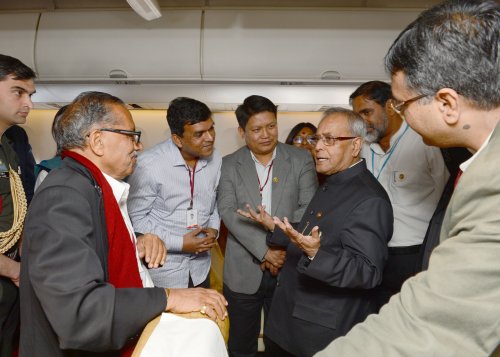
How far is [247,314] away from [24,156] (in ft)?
5.89

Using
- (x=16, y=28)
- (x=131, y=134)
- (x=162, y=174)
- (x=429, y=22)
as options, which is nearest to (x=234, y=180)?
(x=162, y=174)

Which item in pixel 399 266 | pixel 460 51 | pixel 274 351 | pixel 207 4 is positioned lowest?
pixel 274 351

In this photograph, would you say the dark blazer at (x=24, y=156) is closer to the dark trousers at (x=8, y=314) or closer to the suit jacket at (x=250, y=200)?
the dark trousers at (x=8, y=314)

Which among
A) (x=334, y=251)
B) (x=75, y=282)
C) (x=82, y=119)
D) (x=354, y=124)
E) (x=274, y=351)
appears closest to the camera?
(x=75, y=282)

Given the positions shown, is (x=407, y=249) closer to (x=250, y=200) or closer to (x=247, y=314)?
(x=250, y=200)

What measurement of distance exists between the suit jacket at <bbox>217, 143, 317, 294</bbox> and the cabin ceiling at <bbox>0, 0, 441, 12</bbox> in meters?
1.45

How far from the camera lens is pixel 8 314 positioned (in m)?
1.76

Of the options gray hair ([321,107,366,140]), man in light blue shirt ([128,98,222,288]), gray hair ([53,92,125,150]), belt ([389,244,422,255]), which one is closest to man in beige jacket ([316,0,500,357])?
gray hair ([321,107,366,140])

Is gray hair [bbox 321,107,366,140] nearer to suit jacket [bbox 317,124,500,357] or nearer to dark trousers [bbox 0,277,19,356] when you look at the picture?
suit jacket [bbox 317,124,500,357]

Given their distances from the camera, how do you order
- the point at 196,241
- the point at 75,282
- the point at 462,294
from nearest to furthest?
the point at 462,294 < the point at 75,282 < the point at 196,241

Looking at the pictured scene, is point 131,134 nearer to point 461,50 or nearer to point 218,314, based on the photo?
point 218,314

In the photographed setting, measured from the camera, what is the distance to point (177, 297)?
100 centimetres

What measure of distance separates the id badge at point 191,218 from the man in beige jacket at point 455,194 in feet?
5.31

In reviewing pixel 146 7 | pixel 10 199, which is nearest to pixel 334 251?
pixel 10 199
